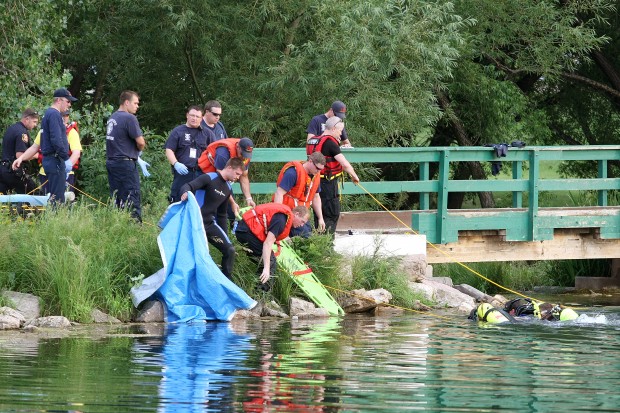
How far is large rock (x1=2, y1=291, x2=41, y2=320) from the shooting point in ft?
41.2

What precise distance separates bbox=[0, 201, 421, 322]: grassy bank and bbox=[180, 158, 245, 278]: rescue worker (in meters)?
0.54

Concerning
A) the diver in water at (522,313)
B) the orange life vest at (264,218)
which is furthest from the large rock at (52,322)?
the diver in water at (522,313)

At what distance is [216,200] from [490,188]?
549 cm

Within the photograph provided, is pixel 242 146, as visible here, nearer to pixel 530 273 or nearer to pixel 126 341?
pixel 126 341

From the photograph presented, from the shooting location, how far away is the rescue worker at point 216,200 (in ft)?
44.1

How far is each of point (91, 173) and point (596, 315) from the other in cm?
696

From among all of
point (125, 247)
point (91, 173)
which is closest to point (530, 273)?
point (91, 173)

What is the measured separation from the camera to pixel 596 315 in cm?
1490

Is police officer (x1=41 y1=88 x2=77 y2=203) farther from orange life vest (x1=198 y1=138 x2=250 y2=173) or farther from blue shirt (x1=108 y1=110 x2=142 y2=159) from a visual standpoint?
orange life vest (x1=198 y1=138 x2=250 y2=173)

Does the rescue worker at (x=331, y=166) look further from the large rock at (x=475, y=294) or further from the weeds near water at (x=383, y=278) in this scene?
the large rock at (x=475, y=294)

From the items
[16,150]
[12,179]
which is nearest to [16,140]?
[16,150]

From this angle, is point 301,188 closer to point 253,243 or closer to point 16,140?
point 253,243

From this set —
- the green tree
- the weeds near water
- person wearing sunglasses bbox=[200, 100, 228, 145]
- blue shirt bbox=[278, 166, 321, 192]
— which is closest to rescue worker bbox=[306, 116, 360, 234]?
the weeds near water

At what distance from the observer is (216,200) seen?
44.7 ft
